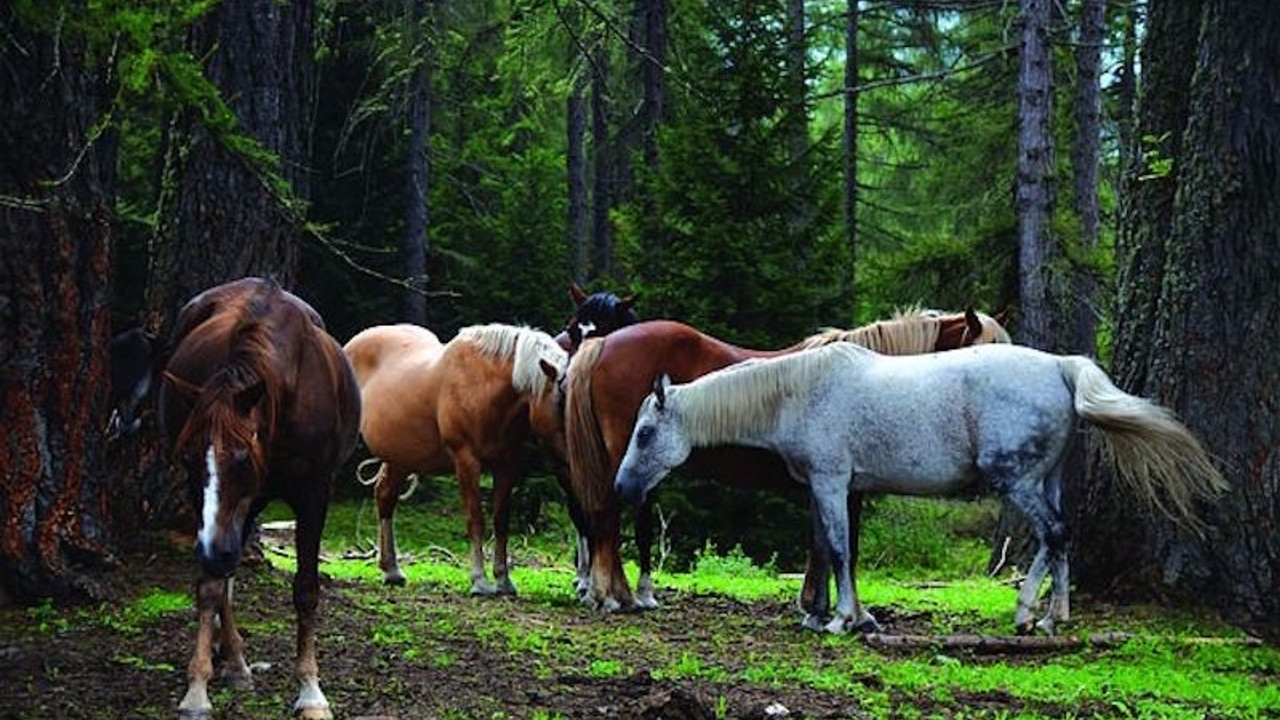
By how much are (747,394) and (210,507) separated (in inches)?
175

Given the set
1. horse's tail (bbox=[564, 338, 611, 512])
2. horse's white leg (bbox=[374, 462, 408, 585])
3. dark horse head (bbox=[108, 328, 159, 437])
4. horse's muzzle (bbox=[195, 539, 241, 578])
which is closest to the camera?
horse's muzzle (bbox=[195, 539, 241, 578])

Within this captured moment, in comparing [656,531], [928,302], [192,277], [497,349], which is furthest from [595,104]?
[192,277]

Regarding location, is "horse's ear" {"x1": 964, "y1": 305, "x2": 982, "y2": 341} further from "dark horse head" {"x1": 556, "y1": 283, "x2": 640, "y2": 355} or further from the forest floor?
"dark horse head" {"x1": 556, "y1": 283, "x2": 640, "y2": 355}

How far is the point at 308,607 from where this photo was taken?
5.55 meters

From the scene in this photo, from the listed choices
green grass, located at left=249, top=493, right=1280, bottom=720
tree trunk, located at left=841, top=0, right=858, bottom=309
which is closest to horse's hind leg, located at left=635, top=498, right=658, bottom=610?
green grass, located at left=249, top=493, right=1280, bottom=720

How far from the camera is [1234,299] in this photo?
8.30 m

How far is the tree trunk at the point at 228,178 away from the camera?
8039 mm

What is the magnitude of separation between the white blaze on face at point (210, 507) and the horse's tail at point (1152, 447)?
5.31m

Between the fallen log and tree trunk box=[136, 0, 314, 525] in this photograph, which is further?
tree trunk box=[136, 0, 314, 525]

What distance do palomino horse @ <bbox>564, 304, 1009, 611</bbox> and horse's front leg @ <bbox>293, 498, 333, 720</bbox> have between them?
3.89m

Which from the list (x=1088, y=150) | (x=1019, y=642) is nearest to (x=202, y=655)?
(x=1019, y=642)

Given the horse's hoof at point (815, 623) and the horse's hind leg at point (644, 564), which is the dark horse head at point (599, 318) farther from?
the horse's hoof at point (815, 623)

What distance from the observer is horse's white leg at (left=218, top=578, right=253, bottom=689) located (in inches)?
230

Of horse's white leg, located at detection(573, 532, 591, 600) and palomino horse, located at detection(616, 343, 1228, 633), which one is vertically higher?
palomino horse, located at detection(616, 343, 1228, 633)
